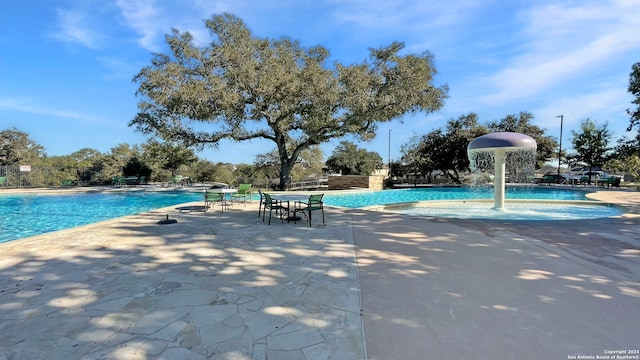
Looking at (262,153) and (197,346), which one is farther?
(262,153)

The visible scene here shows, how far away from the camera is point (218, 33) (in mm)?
17422

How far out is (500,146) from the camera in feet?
32.3

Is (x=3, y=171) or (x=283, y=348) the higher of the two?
(x=3, y=171)

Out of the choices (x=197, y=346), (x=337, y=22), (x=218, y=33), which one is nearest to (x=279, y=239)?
(x=197, y=346)

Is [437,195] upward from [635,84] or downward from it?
downward

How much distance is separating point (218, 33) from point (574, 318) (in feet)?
61.3

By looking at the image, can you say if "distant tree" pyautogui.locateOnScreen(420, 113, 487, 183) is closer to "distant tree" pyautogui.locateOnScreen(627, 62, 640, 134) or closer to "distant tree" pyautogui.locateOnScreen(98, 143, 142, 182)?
"distant tree" pyautogui.locateOnScreen(627, 62, 640, 134)

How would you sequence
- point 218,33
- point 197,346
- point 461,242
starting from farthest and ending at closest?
point 218,33 < point 461,242 < point 197,346

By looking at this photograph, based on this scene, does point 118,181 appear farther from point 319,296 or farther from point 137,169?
point 319,296

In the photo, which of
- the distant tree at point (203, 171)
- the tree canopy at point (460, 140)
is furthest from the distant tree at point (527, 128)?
the distant tree at point (203, 171)

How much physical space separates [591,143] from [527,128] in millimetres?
7014

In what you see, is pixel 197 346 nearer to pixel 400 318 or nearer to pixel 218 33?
pixel 400 318

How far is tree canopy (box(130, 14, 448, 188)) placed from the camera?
602 inches

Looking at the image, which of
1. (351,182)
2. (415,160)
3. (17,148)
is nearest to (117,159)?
(17,148)
